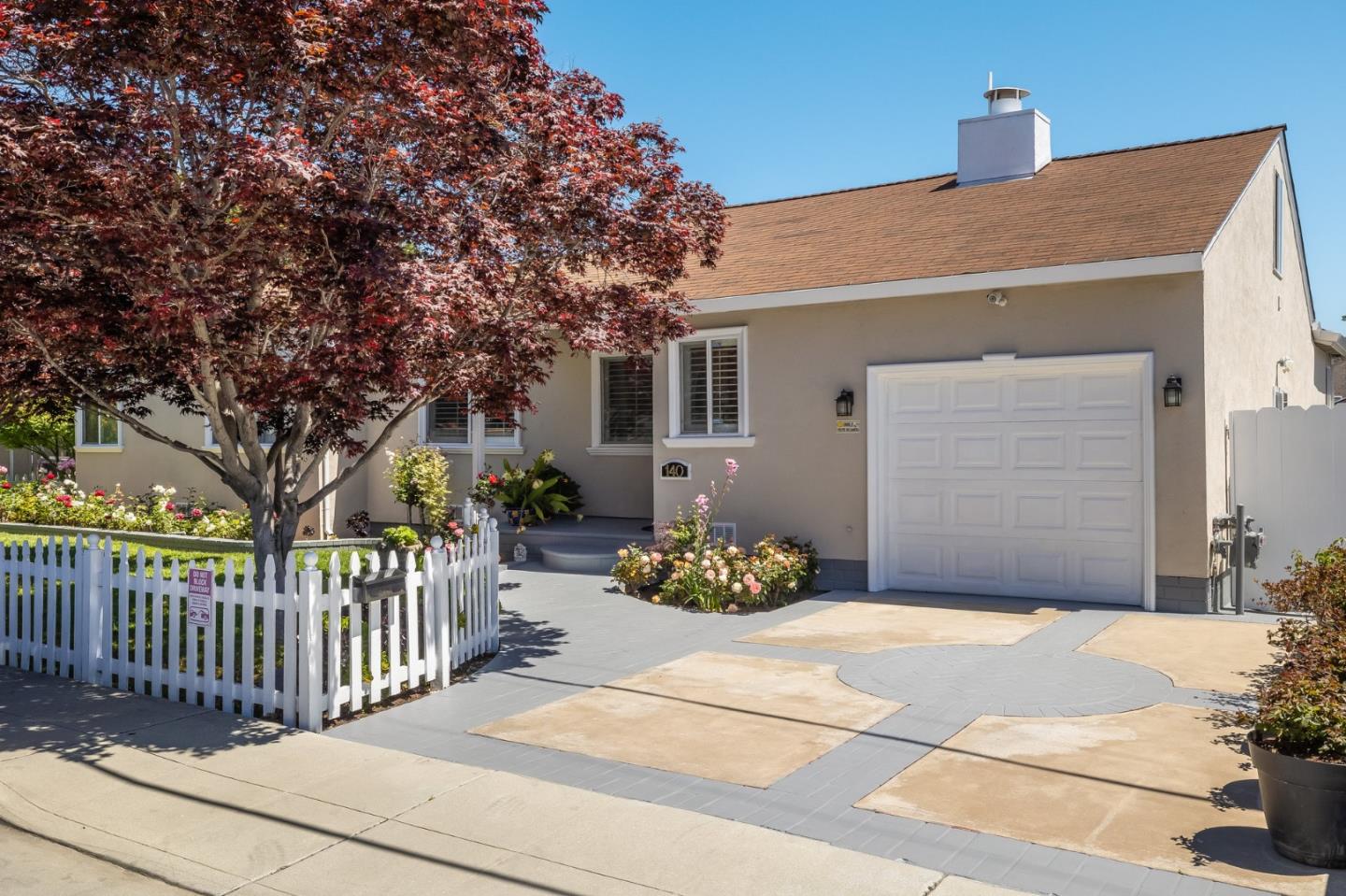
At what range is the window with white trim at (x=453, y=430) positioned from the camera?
16.4 metres

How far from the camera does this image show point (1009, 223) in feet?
40.5

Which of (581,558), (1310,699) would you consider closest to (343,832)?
(1310,699)

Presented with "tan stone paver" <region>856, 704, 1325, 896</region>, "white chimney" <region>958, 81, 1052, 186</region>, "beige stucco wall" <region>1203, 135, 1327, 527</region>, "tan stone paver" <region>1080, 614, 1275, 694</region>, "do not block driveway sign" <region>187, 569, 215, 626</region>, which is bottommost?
"tan stone paver" <region>856, 704, 1325, 896</region>

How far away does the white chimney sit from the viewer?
14.1 metres

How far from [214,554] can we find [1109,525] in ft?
34.9

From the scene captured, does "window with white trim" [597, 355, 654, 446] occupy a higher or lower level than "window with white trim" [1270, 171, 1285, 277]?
lower

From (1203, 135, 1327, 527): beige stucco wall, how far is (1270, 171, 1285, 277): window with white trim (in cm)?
15

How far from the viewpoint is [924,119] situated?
15719mm

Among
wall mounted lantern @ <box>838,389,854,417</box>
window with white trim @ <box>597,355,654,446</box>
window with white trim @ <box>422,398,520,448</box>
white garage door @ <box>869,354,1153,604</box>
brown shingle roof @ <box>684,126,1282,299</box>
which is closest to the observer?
white garage door @ <box>869,354,1153,604</box>

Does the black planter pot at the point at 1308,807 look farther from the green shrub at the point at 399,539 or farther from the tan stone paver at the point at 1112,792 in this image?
the green shrub at the point at 399,539

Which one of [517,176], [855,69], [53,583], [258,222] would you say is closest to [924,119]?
[855,69]

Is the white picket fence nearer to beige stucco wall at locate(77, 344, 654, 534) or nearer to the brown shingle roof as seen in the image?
the brown shingle roof

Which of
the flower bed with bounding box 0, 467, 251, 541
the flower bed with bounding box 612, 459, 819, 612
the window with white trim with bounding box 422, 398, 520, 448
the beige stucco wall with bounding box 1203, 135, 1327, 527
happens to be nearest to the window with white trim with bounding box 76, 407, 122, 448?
the flower bed with bounding box 0, 467, 251, 541

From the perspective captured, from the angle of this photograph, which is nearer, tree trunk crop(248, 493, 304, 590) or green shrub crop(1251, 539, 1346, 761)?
green shrub crop(1251, 539, 1346, 761)
